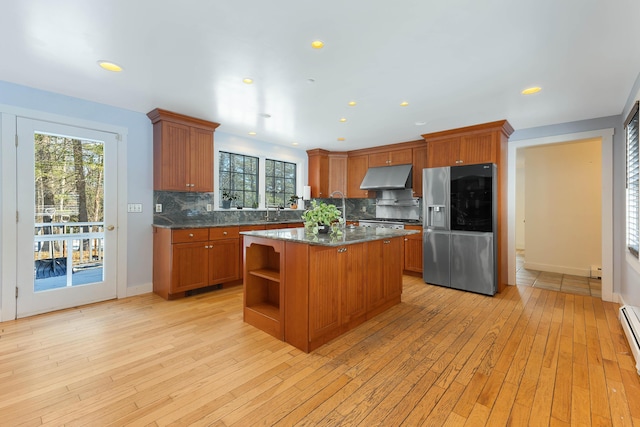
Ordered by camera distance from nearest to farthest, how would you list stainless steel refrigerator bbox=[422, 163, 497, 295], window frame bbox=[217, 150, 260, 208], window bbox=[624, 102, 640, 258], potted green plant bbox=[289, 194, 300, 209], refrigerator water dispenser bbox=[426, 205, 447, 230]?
window bbox=[624, 102, 640, 258], stainless steel refrigerator bbox=[422, 163, 497, 295], refrigerator water dispenser bbox=[426, 205, 447, 230], window frame bbox=[217, 150, 260, 208], potted green plant bbox=[289, 194, 300, 209]

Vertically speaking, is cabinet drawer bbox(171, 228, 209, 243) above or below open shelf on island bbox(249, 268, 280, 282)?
above

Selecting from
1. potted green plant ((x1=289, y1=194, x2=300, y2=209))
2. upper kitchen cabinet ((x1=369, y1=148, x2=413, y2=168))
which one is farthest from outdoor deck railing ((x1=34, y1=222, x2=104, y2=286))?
upper kitchen cabinet ((x1=369, y1=148, x2=413, y2=168))

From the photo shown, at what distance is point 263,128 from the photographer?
447 centimetres

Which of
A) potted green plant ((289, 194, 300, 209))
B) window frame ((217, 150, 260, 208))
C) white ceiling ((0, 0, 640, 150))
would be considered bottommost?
potted green plant ((289, 194, 300, 209))

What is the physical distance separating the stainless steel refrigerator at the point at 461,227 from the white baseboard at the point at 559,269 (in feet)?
7.84

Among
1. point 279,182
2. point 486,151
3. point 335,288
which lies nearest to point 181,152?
point 279,182

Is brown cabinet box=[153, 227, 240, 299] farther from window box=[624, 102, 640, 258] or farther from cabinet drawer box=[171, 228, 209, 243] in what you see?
window box=[624, 102, 640, 258]

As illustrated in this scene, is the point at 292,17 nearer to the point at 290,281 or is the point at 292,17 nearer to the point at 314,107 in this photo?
the point at 314,107

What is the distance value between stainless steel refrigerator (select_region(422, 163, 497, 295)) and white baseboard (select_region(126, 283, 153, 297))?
13.3 ft

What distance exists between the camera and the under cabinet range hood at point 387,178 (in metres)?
5.20

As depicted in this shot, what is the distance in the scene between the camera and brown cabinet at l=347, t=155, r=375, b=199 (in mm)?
5996

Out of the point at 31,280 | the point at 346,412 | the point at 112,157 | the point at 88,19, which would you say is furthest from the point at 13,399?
the point at 112,157

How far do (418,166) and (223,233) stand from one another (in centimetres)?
357

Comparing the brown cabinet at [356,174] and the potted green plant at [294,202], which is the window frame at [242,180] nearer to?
the potted green plant at [294,202]
